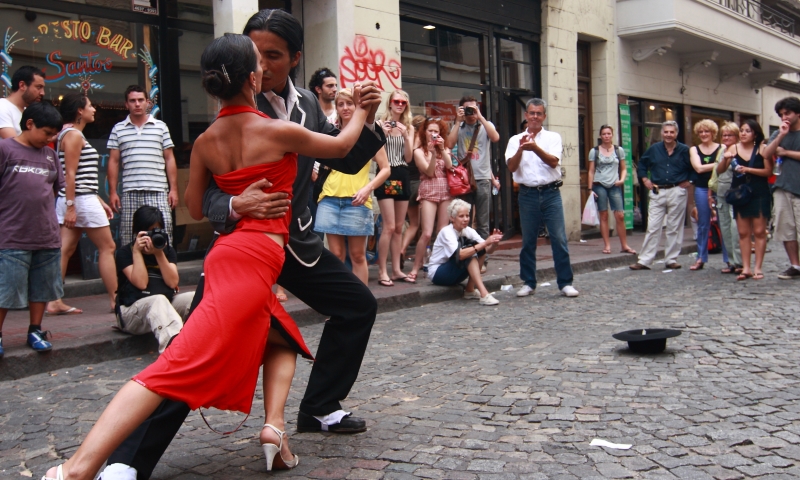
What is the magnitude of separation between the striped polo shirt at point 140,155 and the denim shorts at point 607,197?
7386 mm

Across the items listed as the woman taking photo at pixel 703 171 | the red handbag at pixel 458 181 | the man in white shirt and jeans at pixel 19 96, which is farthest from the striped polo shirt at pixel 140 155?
the woman taking photo at pixel 703 171

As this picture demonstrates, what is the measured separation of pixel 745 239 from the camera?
31.3 feet

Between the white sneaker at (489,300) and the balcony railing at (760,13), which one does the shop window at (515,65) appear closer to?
the balcony railing at (760,13)

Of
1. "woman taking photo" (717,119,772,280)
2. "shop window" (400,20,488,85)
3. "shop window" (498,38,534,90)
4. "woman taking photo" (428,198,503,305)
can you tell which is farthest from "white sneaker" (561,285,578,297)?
"shop window" (498,38,534,90)

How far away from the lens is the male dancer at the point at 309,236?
10.2ft

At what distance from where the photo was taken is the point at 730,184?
9.91m

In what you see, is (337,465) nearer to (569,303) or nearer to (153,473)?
(153,473)

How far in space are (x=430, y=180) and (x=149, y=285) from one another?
172 inches

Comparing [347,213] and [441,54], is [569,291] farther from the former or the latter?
[441,54]

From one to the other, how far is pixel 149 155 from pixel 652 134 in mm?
13904

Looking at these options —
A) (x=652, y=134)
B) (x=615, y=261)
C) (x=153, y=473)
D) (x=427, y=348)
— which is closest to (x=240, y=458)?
(x=153, y=473)

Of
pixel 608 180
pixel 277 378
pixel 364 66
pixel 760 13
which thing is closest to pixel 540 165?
pixel 364 66

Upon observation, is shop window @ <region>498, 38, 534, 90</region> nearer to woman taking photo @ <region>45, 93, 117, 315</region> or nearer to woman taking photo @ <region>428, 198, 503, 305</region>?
woman taking photo @ <region>428, 198, 503, 305</region>

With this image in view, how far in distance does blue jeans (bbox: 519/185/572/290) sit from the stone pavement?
58.6 inches
